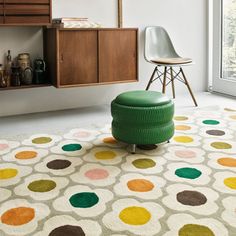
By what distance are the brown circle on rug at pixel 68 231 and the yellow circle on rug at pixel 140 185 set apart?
1.41 ft

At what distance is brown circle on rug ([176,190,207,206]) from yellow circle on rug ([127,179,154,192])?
16 centimetres

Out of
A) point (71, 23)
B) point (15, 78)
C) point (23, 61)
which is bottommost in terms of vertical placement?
point (15, 78)

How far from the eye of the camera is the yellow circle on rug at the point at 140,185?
1.77 m

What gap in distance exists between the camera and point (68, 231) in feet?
4.60

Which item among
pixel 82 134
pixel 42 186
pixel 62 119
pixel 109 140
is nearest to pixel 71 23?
pixel 62 119

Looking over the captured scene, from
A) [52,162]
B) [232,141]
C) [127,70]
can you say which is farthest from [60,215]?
[127,70]

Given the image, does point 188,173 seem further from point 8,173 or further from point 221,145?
point 8,173

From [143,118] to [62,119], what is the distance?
3.90 feet

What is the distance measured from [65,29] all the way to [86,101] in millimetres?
879

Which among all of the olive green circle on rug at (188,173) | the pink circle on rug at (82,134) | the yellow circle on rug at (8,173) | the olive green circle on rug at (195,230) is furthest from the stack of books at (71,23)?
the olive green circle on rug at (195,230)

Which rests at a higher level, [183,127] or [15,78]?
[15,78]

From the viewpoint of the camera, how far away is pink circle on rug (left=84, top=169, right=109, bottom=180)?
191cm

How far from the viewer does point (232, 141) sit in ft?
8.07

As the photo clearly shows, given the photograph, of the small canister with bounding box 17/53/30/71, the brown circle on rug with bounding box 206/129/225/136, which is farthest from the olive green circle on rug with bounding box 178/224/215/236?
the small canister with bounding box 17/53/30/71
